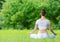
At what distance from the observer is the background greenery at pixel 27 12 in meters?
22.5

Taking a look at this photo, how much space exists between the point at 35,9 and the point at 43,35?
46.5ft

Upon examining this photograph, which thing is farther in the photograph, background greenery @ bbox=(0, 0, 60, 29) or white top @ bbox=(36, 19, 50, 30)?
background greenery @ bbox=(0, 0, 60, 29)

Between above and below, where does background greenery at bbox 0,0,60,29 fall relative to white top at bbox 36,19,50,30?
below

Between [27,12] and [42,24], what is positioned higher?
[42,24]

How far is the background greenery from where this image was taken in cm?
2252

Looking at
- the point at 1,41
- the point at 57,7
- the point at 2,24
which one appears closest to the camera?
the point at 1,41

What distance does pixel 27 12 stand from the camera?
75.5 ft

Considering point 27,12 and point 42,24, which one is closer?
point 42,24

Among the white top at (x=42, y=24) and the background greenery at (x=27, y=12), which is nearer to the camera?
the white top at (x=42, y=24)

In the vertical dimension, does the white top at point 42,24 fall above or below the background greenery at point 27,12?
above

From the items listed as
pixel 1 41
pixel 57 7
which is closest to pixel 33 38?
pixel 1 41

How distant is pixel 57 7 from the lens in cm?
2233

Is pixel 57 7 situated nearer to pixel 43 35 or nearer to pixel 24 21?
pixel 24 21

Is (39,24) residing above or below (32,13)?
above
